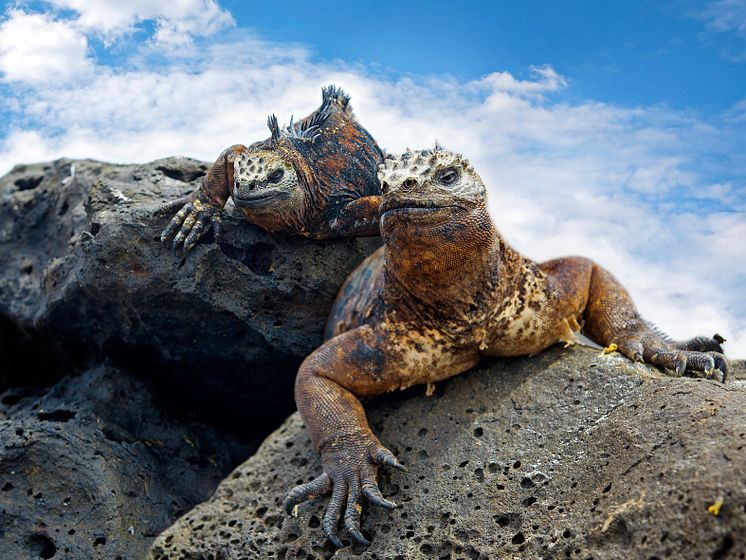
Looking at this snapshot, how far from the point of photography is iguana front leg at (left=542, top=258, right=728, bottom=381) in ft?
13.6

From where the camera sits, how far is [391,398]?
14.8ft

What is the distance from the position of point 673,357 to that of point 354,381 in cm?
168

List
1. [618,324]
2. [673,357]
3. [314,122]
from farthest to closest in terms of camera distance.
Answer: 1. [314,122]
2. [618,324]
3. [673,357]

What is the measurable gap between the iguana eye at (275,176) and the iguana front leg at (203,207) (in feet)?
1.27

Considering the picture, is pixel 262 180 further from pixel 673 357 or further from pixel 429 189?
pixel 673 357

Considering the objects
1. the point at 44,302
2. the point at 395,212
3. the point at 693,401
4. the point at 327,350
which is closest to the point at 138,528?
the point at 327,350

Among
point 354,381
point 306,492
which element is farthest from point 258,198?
point 306,492

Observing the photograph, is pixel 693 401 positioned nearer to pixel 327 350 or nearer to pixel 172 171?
pixel 327 350

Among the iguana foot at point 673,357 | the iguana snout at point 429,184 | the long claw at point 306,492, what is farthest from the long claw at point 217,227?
the iguana foot at point 673,357

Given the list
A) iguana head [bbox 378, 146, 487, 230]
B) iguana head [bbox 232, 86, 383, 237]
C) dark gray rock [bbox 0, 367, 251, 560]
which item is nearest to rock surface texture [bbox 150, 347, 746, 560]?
dark gray rock [bbox 0, 367, 251, 560]

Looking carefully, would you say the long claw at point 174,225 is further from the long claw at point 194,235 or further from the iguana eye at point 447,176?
the iguana eye at point 447,176

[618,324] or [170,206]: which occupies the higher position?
[170,206]

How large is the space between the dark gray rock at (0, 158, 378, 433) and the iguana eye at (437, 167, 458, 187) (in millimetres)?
1599

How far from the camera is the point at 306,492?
Result: 3.87 meters
